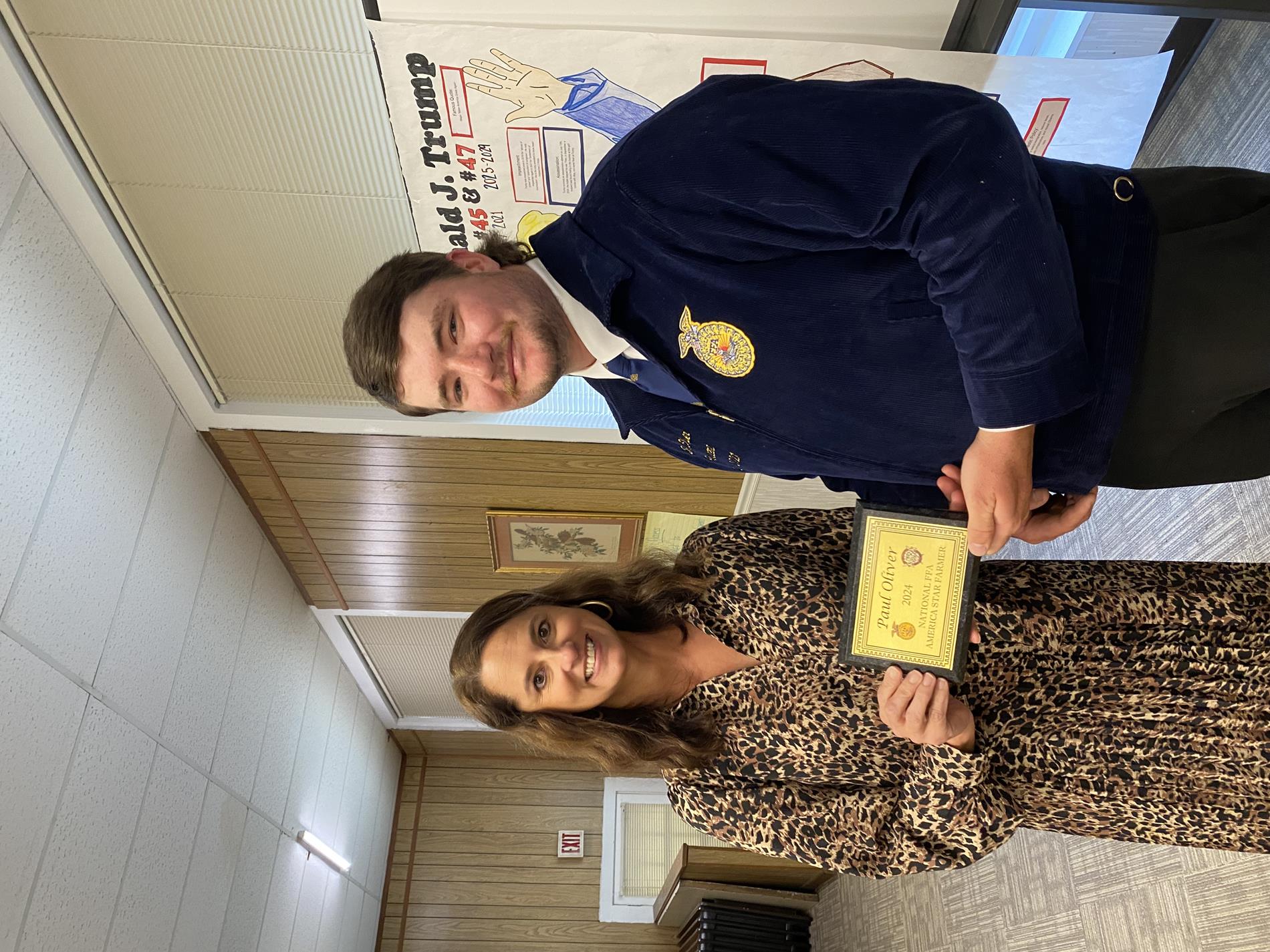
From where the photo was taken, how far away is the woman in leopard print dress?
1281mm

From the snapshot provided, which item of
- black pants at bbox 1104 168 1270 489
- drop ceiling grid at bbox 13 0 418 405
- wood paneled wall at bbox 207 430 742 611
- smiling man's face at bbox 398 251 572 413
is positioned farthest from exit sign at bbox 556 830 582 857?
black pants at bbox 1104 168 1270 489

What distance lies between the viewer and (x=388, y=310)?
1350mm

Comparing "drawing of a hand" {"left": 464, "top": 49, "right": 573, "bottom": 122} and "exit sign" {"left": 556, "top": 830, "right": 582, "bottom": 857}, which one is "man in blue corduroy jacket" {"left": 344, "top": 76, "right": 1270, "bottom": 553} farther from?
"exit sign" {"left": 556, "top": 830, "right": 582, "bottom": 857}

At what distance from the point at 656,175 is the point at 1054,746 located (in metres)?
0.99

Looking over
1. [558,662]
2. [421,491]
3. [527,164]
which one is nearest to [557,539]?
[421,491]

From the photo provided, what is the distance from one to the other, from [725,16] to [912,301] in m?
1.06

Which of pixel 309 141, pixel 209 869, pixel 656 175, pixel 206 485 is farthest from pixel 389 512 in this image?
pixel 656 175

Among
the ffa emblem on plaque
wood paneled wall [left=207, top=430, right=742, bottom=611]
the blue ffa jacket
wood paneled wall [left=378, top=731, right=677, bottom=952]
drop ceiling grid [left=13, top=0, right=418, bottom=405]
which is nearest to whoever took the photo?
the blue ffa jacket

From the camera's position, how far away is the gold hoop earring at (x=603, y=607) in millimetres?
1667

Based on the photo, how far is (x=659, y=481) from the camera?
323cm

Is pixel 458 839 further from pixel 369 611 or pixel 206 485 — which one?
pixel 206 485

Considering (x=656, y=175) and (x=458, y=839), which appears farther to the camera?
(x=458, y=839)

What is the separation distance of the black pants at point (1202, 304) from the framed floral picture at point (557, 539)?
2.41 metres

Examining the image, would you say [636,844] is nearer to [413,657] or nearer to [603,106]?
[413,657]
